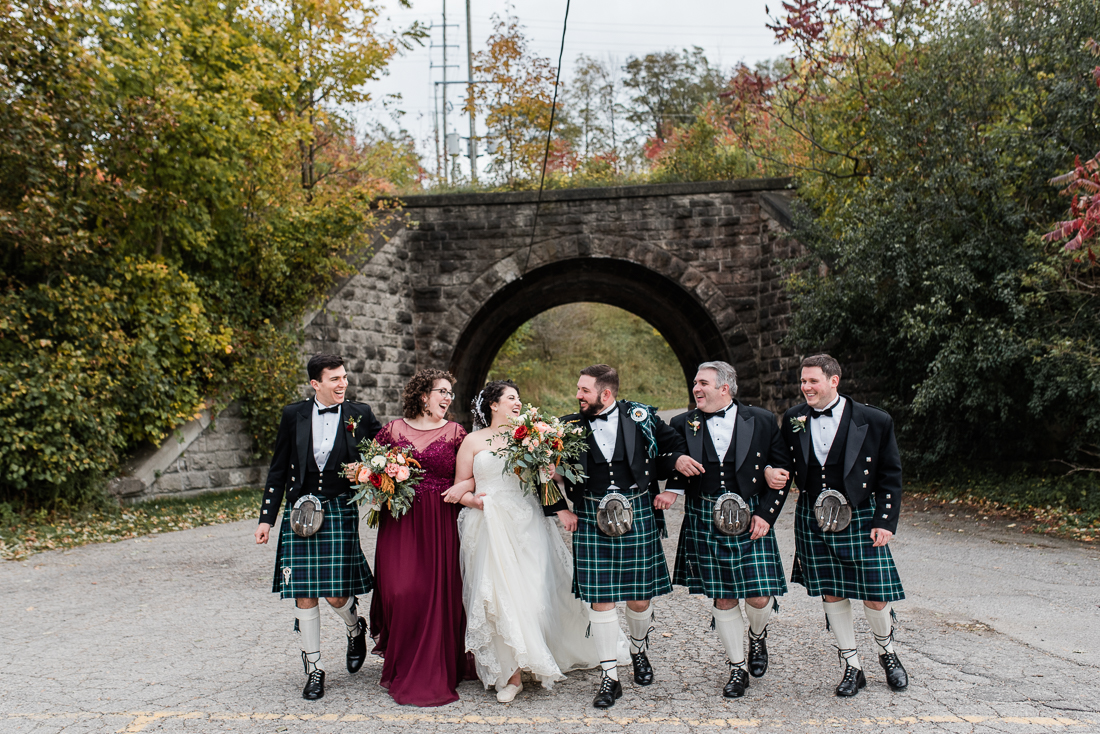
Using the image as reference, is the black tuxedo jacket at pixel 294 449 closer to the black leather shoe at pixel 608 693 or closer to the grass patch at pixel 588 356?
the black leather shoe at pixel 608 693

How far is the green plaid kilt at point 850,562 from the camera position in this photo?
426 cm

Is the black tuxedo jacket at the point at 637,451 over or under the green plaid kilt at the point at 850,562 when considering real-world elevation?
over

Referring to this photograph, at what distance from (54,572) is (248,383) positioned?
568cm

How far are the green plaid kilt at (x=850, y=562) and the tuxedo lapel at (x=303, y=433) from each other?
265cm

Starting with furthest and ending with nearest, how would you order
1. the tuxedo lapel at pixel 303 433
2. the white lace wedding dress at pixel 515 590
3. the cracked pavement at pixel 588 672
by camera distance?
1. the tuxedo lapel at pixel 303 433
2. the white lace wedding dress at pixel 515 590
3. the cracked pavement at pixel 588 672

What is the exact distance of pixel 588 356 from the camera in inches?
1547

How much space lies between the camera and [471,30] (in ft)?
114

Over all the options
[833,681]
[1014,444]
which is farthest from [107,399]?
[1014,444]

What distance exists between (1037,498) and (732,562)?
Result: 7.91 metres

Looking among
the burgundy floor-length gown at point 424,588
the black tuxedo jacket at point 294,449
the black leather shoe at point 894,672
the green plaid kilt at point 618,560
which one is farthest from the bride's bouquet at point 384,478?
the black leather shoe at point 894,672

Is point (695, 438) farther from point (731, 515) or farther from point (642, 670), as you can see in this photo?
point (642, 670)

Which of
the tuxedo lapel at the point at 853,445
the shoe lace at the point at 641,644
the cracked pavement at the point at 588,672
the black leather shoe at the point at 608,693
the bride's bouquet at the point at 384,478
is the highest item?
the tuxedo lapel at the point at 853,445

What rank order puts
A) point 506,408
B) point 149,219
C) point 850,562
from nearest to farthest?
1. point 850,562
2. point 506,408
3. point 149,219

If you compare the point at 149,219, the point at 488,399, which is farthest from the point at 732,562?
the point at 149,219
